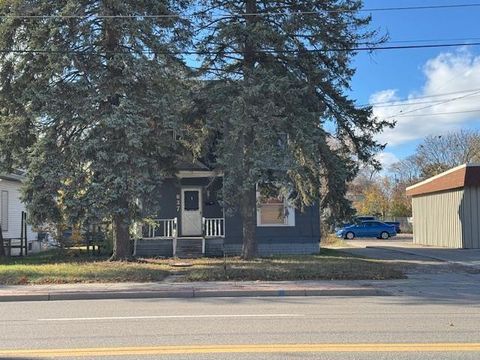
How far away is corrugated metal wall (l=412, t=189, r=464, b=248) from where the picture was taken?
97.7 feet

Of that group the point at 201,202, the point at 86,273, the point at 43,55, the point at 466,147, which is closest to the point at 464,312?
the point at 86,273

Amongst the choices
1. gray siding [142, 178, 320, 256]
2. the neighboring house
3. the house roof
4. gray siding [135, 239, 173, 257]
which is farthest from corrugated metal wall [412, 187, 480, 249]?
the neighboring house

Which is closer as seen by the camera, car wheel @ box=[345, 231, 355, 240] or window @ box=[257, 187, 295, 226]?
window @ box=[257, 187, 295, 226]

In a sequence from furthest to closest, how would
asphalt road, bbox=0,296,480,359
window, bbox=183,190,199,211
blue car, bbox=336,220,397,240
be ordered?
1. blue car, bbox=336,220,397,240
2. window, bbox=183,190,199,211
3. asphalt road, bbox=0,296,480,359

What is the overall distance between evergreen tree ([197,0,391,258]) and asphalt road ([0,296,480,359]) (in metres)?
7.08

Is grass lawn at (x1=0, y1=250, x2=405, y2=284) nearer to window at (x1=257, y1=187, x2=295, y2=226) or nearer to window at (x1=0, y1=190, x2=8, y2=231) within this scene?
window at (x1=257, y1=187, x2=295, y2=226)

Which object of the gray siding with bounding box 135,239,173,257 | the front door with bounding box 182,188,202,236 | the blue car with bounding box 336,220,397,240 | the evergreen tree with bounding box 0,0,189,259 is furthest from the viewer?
the blue car with bounding box 336,220,397,240

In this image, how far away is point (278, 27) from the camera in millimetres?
20141

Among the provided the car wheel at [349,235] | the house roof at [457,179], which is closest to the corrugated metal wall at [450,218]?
the house roof at [457,179]

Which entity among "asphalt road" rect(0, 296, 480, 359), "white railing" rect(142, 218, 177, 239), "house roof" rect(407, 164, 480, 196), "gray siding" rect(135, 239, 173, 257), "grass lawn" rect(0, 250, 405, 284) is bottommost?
"asphalt road" rect(0, 296, 480, 359)

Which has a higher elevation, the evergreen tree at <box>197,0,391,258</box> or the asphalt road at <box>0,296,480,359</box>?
the evergreen tree at <box>197,0,391,258</box>

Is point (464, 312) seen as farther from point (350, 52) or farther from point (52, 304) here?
point (350, 52)

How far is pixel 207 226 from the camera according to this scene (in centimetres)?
2562

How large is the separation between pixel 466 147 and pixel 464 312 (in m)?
63.7
